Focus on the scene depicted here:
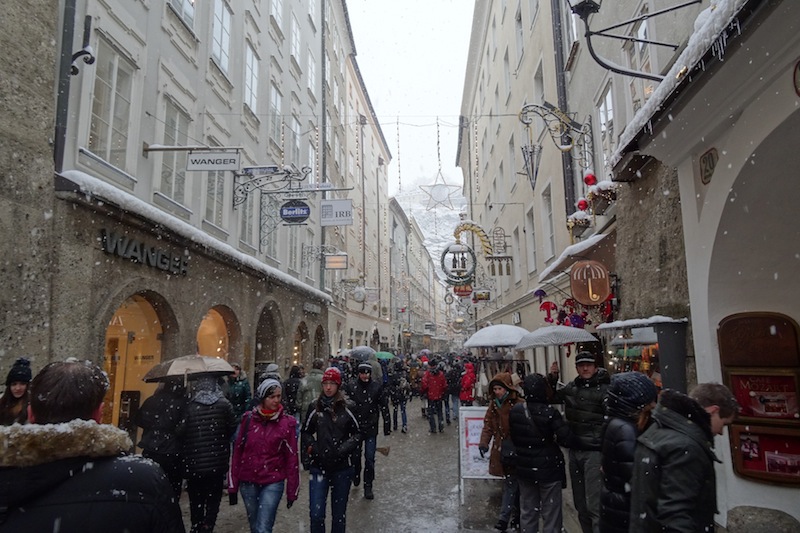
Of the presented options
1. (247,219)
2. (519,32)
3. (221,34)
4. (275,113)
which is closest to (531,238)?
(519,32)

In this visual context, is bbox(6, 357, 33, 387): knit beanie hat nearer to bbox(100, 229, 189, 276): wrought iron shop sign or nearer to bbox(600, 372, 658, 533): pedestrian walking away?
bbox(100, 229, 189, 276): wrought iron shop sign

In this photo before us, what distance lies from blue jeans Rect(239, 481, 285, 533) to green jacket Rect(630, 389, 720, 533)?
3369 millimetres

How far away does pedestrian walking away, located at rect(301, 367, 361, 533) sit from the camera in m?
A: 5.33

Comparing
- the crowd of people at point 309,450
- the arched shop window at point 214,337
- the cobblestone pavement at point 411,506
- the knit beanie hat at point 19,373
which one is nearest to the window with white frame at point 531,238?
the cobblestone pavement at point 411,506

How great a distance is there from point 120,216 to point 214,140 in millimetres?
5140

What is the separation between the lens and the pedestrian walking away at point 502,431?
19.7 feet

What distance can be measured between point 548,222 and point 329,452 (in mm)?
12113

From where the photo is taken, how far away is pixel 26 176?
655 centimetres

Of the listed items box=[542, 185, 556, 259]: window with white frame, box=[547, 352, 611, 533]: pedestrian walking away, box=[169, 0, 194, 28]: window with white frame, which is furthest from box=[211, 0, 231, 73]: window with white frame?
box=[547, 352, 611, 533]: pedestrian walking away

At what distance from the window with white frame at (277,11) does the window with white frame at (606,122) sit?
12.5 metres

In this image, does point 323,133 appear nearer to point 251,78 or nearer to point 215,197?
point 251,78

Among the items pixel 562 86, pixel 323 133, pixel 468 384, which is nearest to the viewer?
pixel 562 86

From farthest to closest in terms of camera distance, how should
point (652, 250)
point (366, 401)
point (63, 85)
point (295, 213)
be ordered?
point (295, 213)
point (366, 401)
point (63, 85)
point (652, 250)

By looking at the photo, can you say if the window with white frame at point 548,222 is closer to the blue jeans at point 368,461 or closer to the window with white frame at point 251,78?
the blue jeans at point 368,461
